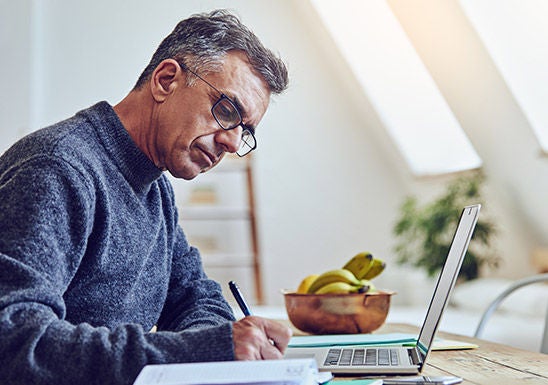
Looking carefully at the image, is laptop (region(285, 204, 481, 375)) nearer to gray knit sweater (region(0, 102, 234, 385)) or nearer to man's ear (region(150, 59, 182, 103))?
gray knit sweater (region(0, 102, 234, 385))

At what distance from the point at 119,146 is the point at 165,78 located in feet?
0.52

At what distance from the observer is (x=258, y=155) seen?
5.05m

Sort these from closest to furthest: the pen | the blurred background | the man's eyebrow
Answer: the pen < the man's eyebrow < the blurred background

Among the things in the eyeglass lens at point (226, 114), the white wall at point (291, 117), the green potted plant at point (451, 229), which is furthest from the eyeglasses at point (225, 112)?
the white wall at point (291, 117)

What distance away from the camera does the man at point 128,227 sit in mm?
879

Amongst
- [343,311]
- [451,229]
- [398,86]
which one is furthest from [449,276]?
[398,86]

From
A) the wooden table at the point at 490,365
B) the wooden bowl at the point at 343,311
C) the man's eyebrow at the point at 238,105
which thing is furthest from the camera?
the wooden bowl at the point at 343,311

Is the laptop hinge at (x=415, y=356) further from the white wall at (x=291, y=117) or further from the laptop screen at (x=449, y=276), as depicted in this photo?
the white wall at (x=291, y=117)

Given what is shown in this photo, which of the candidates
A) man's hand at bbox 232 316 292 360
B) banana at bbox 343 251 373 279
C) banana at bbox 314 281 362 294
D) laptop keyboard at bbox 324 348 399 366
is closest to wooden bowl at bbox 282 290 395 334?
banana at bbox 314 281 362 294

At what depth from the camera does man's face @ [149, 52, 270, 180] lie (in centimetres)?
133

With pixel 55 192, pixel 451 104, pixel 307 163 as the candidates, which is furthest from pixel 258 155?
pixel 55 192

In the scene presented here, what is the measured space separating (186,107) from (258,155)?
372 cm

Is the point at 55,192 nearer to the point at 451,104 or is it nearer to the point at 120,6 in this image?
the point at 451,104

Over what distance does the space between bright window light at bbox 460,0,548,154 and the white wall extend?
1393 mm
